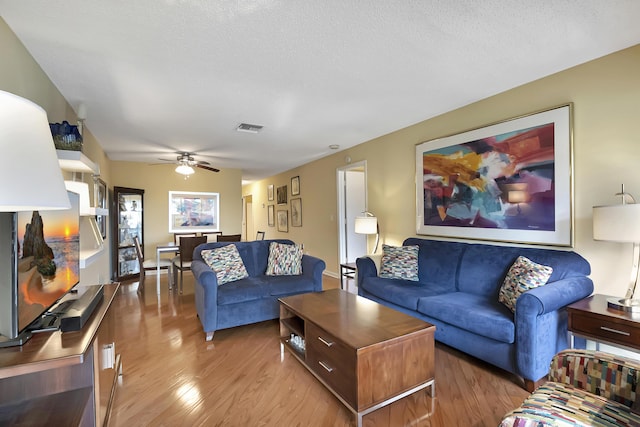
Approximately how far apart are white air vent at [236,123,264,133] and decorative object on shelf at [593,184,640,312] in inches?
136

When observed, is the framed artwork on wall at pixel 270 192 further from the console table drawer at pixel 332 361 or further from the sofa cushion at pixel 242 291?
the console table drawer at pixel 332 361

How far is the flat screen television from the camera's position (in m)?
1.12

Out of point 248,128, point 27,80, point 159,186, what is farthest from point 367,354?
point 159,186

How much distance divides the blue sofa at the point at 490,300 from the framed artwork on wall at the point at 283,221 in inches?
170

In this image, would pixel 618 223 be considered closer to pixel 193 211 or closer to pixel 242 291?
pixel 242 291

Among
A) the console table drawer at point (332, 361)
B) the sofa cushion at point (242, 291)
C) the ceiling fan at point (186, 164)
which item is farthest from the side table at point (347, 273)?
the ceiling fan at point (186, 164)

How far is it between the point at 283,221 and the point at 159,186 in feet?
9.65

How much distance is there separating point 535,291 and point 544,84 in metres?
1.86

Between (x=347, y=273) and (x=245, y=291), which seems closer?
(x=245, y=291)

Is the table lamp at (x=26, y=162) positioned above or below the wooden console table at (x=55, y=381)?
above

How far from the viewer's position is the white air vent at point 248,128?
3788 mm

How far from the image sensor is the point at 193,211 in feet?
21.8

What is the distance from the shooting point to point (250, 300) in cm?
305

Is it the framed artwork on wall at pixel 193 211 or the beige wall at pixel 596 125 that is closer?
the beige wall at pixel 596 125
